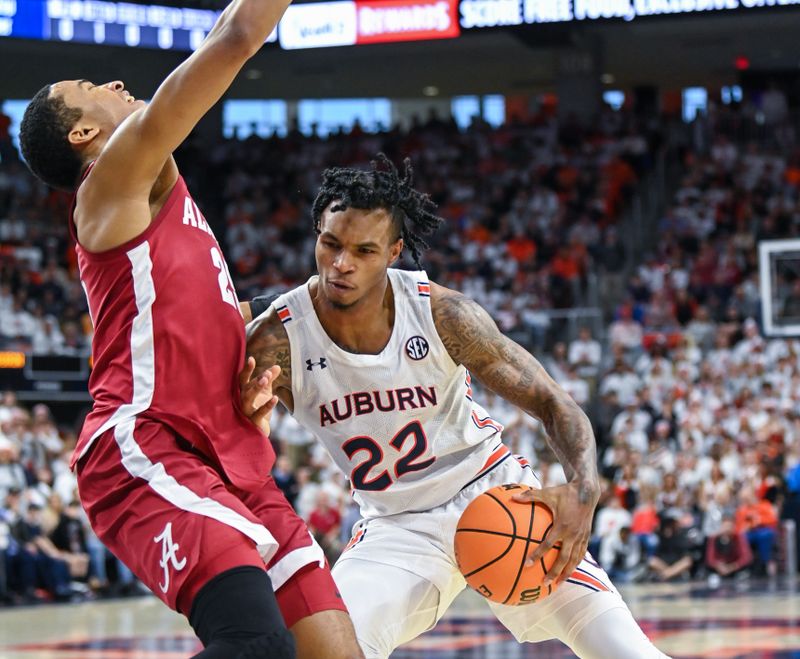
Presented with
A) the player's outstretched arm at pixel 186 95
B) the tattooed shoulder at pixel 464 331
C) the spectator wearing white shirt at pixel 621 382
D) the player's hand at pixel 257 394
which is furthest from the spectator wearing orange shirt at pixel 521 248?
the player's outstretched arm at pixel 186 95

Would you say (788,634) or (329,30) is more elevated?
(329,30)

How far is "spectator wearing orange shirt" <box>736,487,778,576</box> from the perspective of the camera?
1347cm

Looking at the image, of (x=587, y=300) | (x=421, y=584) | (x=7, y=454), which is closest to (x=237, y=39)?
(x=421, y=584)

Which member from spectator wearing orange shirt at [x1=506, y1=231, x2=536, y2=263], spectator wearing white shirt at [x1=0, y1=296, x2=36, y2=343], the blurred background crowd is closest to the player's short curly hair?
the blurred background crowd

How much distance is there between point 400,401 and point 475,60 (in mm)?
21027

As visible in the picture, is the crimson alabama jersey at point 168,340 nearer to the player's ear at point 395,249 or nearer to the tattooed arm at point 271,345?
the tattooed arm at point 271,345

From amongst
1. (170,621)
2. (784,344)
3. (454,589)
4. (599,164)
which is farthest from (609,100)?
(454,589)

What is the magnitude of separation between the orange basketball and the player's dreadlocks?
965 mm

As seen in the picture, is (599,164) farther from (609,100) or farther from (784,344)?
(784,344)

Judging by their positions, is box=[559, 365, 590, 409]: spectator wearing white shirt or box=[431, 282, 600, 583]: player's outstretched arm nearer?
box=[431, 282, 600, 583]: player's outstretched arm

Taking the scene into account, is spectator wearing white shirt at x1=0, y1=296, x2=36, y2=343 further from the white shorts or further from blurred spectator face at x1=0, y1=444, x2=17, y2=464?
the white shorts

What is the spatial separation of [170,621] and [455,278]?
32.0ft

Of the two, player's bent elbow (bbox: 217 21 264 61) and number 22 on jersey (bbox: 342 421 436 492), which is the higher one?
player's bent elbow (bbox: 217 21 264 61)

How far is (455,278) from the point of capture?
19.8 metres
